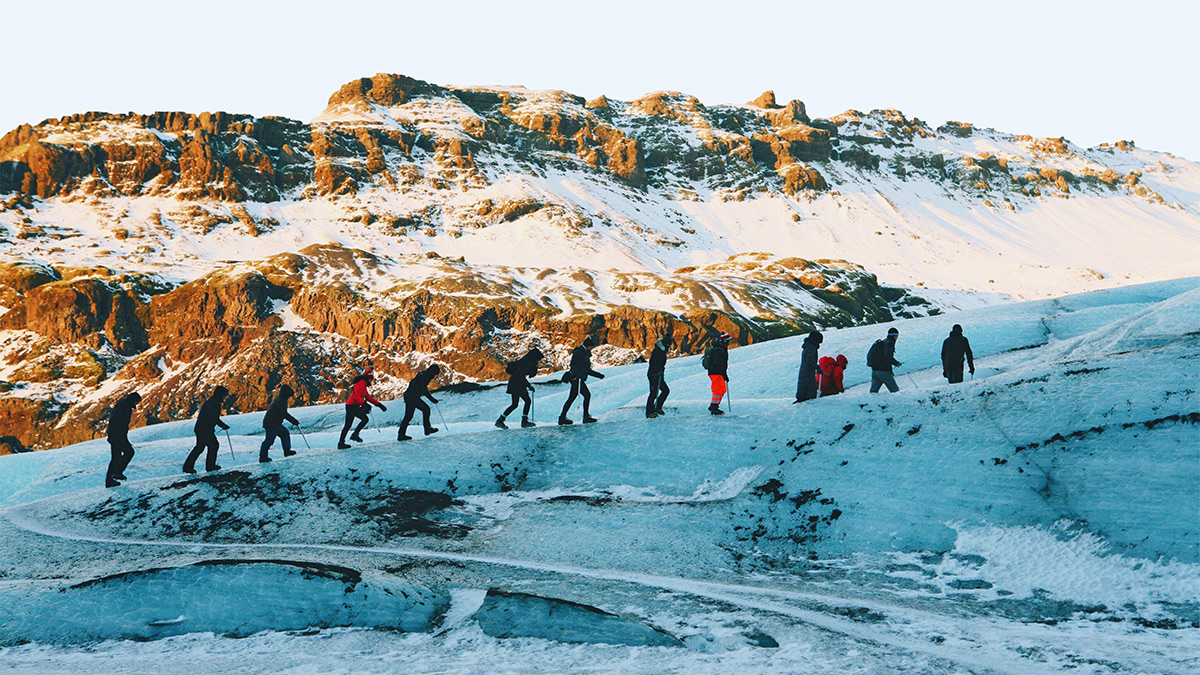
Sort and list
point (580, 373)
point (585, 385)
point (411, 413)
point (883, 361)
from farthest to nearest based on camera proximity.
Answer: point (411, 413)
point (580, 373)
point (585, 385)
point (883, 361)

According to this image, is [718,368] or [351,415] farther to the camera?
[351,415]

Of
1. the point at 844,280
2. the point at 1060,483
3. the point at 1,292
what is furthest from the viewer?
the point at 844,280

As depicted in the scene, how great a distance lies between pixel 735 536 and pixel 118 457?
1573 cm

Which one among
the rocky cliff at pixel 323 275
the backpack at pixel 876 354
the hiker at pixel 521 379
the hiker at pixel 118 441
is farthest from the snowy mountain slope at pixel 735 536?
the rocky cliff at pixel 323 275

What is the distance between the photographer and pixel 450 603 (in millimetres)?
11805

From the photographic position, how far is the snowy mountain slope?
33.9 ft

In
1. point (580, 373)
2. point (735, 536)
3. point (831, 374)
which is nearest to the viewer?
point (735, 536)

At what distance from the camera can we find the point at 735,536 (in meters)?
14.6

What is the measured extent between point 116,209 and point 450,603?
618 ft

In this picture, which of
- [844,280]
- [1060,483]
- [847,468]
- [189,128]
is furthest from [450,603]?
[189,128]

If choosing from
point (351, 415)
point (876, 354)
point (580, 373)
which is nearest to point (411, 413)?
point (351, 415)

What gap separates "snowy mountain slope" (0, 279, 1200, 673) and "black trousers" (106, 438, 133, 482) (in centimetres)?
50

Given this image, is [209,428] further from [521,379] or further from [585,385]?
[585,385]

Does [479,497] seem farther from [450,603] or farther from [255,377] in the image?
[255,377]
